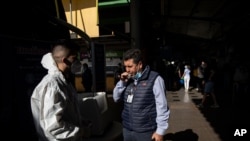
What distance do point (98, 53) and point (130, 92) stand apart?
301cm

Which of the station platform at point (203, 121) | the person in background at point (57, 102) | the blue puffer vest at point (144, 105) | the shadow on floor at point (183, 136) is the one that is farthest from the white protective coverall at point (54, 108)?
the shadow on floor at point (183, 136)

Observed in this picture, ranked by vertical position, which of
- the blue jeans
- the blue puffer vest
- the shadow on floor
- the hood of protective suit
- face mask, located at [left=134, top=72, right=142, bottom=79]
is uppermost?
the hood of protective suit

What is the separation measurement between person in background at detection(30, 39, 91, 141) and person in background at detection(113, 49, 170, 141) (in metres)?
0.74

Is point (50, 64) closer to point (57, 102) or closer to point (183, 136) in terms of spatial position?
point (57, 102)

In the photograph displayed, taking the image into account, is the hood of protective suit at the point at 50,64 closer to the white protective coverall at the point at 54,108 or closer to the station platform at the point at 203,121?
the white protective coverall at the point at 54,108

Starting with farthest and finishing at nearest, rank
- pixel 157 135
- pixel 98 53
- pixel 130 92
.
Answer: pixel 98 53 → pixel 130 92 → pixel 157 135

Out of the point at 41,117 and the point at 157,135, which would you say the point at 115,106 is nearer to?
the point at 157,135

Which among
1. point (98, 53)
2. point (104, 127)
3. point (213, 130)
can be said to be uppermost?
point (98, 53)

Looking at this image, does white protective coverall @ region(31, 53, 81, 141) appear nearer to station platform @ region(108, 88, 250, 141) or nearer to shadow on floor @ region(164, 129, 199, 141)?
station platform @ region(108, 88, 250, 141)

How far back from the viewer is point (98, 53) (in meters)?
6.37

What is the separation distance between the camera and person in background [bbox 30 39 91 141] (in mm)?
2514

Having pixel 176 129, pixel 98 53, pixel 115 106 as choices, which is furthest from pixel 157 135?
pixel 176 129

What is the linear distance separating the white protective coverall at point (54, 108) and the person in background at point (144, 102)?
2.82ft

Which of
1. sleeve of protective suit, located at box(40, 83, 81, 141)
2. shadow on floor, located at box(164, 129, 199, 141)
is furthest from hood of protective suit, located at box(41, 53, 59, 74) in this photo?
shadow on floor, located at box(164, 129, 199, 141)
